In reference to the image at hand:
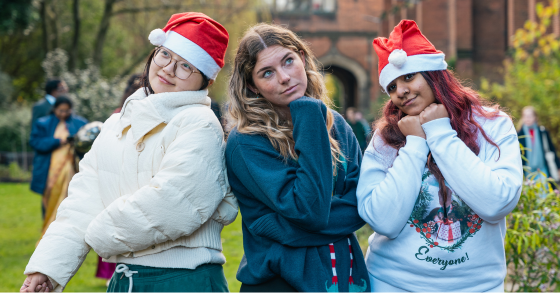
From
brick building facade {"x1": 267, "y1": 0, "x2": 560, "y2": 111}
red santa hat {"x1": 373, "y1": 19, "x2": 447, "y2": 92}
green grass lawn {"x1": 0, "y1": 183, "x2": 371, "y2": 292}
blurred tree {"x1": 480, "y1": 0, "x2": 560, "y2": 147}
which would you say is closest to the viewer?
red santa hat {"x1": 373, "y1": 19, "x2": 447, "y2": 92}

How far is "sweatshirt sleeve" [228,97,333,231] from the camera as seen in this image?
201 centimetres

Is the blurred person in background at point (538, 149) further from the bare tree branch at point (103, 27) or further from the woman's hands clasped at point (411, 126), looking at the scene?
the bare tree branch at point (103, 27)

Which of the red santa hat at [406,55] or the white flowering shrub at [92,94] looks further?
the white flowering shrub at [92,94]

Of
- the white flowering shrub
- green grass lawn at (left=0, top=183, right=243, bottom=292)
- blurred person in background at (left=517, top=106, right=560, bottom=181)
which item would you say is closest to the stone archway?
the white flowering shrub

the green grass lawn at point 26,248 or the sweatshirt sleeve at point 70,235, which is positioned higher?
the sweatshirt sleeve at point 70,235

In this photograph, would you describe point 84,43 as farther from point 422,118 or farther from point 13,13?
point 422,118

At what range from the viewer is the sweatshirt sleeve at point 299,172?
6.61 ft

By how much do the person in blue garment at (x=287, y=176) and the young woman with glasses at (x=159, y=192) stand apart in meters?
0.14

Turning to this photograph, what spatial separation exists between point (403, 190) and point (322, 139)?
40 centimetres

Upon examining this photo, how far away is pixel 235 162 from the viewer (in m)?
2.16

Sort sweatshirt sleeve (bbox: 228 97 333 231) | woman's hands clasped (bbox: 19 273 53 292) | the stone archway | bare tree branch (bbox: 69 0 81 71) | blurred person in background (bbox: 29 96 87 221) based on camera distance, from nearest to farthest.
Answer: sweatshirt sleeve (bbox: 228 97 333 231), woman's hands clasped (bbox: 19 273 53 292), blurred person in background (bbox: 29 96 87 221), bare tree branch (bbox: 69 0 81 71), the stone archway

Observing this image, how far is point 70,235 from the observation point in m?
2.22

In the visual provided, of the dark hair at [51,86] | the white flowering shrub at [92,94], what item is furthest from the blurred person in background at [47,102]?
the white flowering shrub at [92,94]

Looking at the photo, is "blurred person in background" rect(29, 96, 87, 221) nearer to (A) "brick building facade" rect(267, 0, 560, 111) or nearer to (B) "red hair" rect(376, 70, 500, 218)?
(B) "red hair" rect(376, 70, 500, 218)
